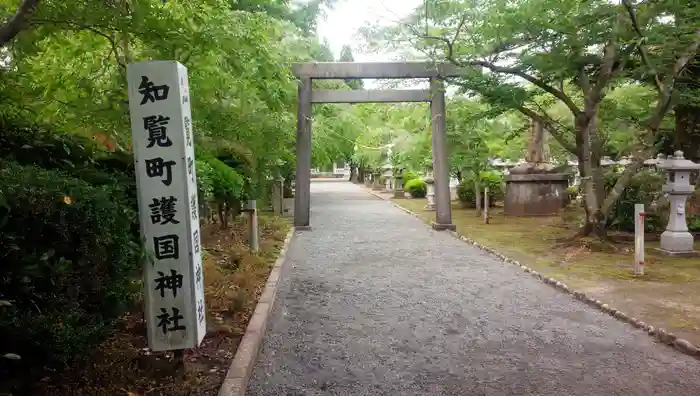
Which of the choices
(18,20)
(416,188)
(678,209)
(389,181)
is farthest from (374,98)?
(389,181)

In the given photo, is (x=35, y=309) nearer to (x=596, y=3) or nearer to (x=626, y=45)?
(x=596, y=3)

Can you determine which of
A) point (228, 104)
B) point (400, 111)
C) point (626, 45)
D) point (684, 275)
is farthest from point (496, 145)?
point (228, 104)

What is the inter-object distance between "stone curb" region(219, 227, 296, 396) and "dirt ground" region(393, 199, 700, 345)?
373 cm

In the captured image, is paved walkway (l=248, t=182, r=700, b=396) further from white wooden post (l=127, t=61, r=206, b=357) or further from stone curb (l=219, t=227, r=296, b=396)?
white wooden post (l=127, t=61, r=206, b=357)

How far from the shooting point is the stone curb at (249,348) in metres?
3.59

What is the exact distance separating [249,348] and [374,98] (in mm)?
9688

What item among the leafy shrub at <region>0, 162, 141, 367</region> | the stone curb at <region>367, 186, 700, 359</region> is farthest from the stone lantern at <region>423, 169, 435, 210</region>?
the leafy shrub at <region>0, 162, 141, 367</region>

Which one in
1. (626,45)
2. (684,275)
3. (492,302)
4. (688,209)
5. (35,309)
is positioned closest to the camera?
(35,309)

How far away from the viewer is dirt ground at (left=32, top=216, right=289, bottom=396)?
130 inches

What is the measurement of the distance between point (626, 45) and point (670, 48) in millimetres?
754

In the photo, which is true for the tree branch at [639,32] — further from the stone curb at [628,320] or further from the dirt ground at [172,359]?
the dirt ground at [172,359]

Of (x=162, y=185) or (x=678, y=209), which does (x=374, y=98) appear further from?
(x=162, y=185)

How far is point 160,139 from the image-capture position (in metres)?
3.60

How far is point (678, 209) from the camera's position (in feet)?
29.7
